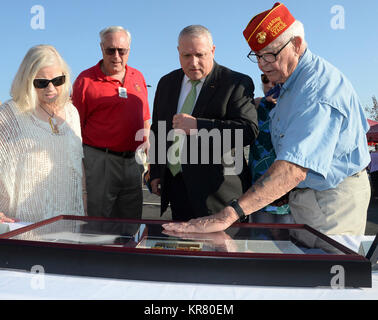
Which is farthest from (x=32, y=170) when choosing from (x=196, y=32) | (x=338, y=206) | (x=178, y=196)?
(x=338, y=206)

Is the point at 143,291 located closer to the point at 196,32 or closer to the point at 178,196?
the point at 178,196

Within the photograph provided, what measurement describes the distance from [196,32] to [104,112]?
1.15m

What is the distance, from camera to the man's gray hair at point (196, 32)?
224cm

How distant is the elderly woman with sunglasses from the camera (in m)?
1.93

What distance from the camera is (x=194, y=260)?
0.98 meters

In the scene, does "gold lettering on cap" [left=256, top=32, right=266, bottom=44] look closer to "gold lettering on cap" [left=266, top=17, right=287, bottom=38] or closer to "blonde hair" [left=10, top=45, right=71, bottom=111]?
"gold lettering on cap" [left=266, top=17, right=287, bottom=38]

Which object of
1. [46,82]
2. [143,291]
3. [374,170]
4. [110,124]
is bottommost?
[374,170]

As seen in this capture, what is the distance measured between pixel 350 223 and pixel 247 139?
0.78m

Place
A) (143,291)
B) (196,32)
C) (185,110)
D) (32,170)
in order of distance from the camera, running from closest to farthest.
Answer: (143,291) < (32,170) < (196,32) < (185,110)

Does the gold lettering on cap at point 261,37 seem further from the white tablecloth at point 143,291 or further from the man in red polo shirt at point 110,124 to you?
the man in red polo shirt at point 110,124

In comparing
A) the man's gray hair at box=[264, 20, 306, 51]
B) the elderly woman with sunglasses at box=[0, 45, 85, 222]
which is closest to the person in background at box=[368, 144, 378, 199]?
the man's gray hair at box=[264, 20, 306, 51]
